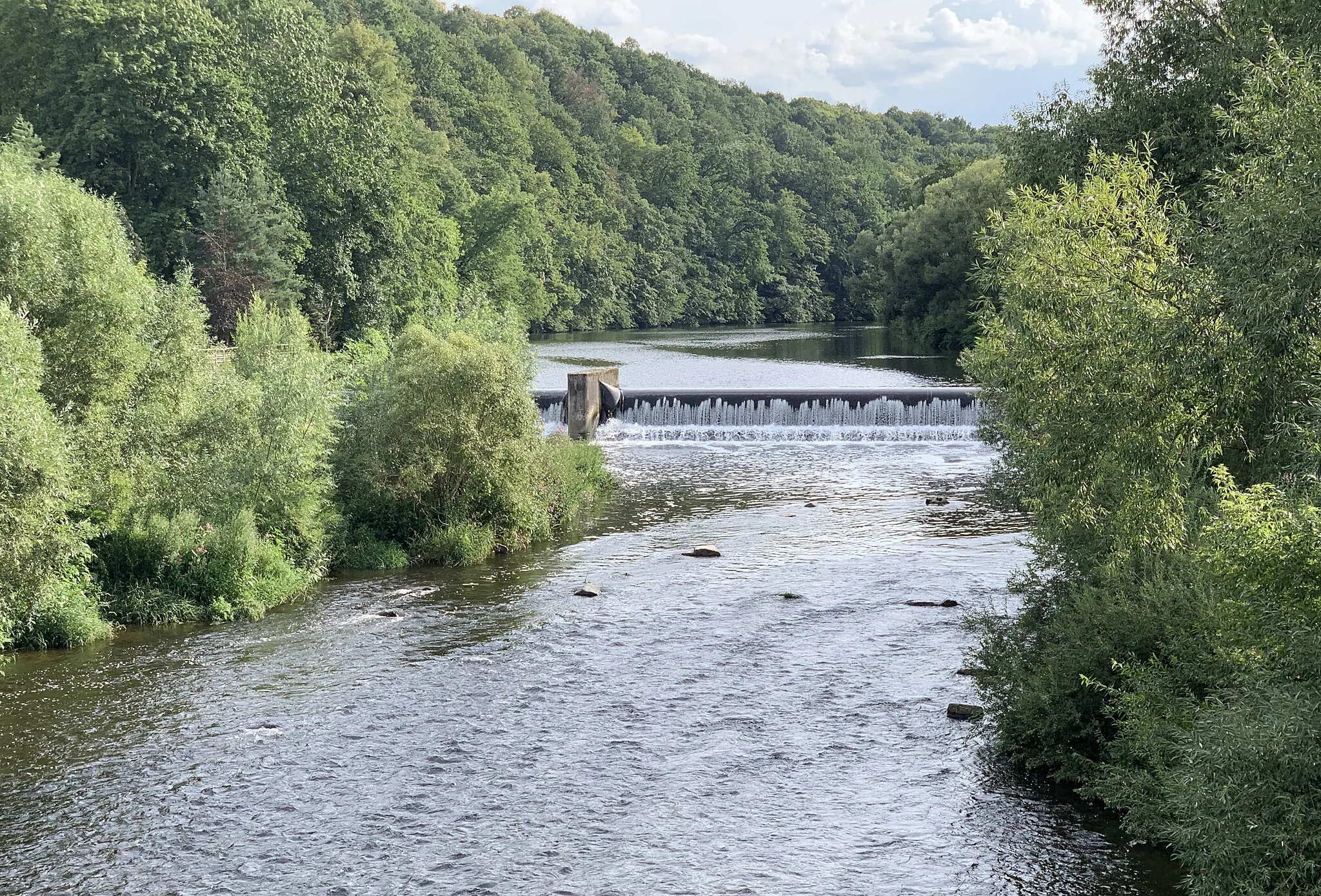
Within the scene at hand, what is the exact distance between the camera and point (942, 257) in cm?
6850

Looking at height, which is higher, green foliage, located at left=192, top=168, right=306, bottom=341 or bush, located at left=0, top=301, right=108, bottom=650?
green foliage, located at left=192, top=168, right=306, bottom=341

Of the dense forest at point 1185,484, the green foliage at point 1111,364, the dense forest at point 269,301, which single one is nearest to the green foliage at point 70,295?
the dense forest at point 269,301

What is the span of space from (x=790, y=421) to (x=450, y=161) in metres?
63.2

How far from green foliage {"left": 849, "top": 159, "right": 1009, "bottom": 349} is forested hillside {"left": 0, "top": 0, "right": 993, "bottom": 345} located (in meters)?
1.39

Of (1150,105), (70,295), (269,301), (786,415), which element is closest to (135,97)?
(269,301)

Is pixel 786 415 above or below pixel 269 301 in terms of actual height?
below

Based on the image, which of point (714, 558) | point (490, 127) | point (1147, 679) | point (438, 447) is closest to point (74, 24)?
point (438, 447)

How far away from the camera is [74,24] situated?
42719 mm

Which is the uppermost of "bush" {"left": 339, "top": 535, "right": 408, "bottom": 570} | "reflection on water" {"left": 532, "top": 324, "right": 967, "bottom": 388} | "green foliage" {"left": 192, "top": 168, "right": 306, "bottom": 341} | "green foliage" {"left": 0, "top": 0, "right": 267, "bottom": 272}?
"green foliage" {"left": 0, "top": 0, "right": 267, "bottom": 272}

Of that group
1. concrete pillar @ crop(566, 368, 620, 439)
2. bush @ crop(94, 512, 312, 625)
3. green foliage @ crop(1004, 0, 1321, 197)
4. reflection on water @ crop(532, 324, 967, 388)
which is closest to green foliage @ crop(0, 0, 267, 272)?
reflection on water @ crop(532, 324, 967, 388)

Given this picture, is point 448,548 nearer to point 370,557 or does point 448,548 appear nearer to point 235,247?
point 370,557

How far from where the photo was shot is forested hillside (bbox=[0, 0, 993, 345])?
44469 millimetres

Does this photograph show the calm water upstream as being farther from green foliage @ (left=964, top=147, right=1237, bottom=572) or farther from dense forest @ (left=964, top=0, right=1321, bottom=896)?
green foliage @ (left=964, top=147, right=1237, bottom=572)

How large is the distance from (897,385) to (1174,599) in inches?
1526
